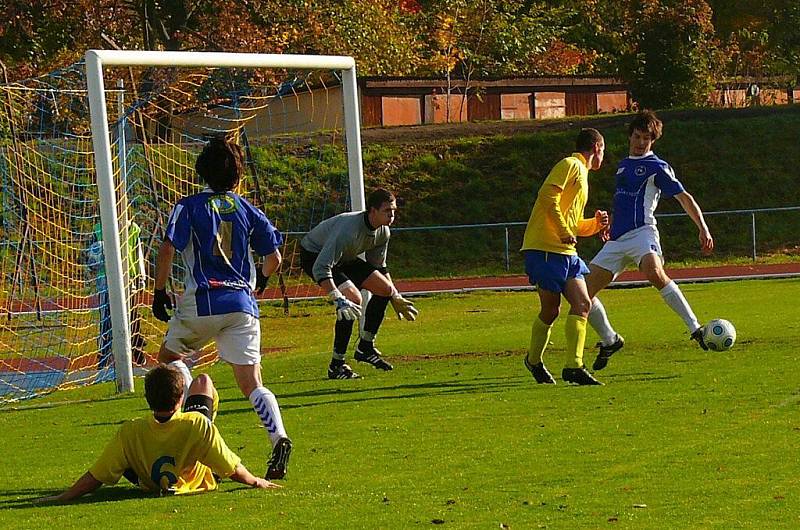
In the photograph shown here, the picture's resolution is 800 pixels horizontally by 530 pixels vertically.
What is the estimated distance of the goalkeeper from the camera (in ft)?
41.9

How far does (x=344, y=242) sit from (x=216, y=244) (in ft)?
14.9

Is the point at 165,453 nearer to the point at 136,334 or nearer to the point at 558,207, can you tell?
the point at 558,207

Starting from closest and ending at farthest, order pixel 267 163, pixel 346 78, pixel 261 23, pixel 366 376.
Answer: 1. pixel 366 376
2. pixel 346 78
3. pixel 267 163
4. pixel 261 23

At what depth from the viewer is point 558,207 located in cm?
1209

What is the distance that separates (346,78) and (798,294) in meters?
8.49

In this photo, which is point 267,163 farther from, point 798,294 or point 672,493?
point 672,493

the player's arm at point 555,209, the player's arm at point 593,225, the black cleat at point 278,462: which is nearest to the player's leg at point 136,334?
the player's arm at point 593,225

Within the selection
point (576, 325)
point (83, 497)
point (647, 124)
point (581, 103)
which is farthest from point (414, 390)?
point (581, 103)

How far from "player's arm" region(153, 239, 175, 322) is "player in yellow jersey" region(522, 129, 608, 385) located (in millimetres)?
4154

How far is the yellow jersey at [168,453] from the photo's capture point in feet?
25.5

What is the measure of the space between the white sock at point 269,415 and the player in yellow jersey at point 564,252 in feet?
13.4

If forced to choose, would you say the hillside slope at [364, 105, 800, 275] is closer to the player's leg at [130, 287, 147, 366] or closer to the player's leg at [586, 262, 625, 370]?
the player's leg at [130, 287, 147, 366]

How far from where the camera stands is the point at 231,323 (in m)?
8.52

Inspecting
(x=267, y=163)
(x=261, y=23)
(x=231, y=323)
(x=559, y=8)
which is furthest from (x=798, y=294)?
(x=559, y=8)
